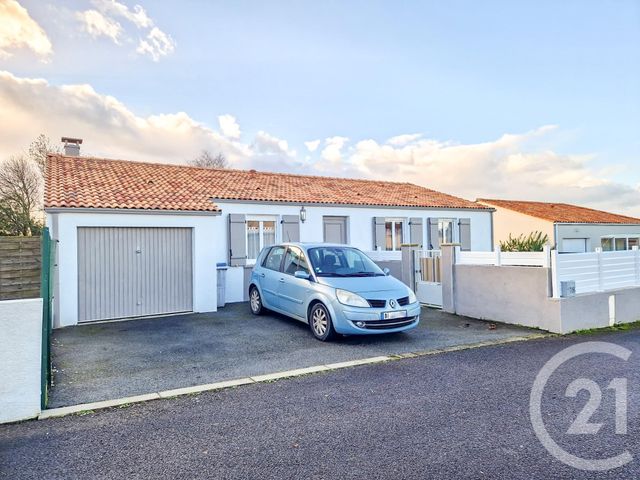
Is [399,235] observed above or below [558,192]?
below

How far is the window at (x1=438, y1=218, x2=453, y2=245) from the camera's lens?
59.5 ft

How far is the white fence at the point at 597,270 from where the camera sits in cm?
845

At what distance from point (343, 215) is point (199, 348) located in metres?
9.23

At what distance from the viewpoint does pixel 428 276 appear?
11.6m

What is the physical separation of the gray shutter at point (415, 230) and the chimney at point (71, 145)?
1332 centimetres

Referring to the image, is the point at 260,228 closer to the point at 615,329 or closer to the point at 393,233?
the point at 393,233

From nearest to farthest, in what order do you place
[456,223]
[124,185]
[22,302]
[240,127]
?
[22,302] → [124,185] → [240,127] → [456,223]

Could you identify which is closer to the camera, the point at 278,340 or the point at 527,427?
the point at 527,427

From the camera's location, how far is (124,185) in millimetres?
12406

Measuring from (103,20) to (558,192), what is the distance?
33.7 meters

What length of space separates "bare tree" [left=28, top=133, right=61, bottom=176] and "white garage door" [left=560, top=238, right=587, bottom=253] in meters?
31.7

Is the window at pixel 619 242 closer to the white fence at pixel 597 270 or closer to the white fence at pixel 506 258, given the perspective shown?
the white fence at pixel 597 270

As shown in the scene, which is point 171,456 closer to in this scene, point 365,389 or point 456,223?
point 365,389

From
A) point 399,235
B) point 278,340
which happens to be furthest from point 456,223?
point 278,340
